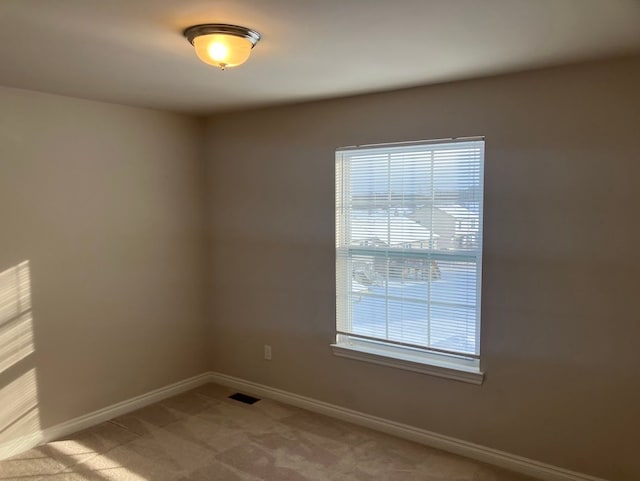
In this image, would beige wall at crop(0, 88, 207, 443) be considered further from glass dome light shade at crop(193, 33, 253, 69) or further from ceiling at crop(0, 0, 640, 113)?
glass dome light shade at crop(193, 33, 253, 69)

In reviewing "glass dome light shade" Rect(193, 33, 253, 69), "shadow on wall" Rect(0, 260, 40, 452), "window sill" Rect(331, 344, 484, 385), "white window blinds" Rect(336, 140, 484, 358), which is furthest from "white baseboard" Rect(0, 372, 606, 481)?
"glass dome light shade" Rect(193, 33, 253, 69)

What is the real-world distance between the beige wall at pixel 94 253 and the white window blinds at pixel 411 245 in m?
1.46

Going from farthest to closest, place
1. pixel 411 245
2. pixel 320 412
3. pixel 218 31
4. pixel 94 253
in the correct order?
pixel 320 412 < pixel 94 253 < pixel 411 245 < pixel 218 31

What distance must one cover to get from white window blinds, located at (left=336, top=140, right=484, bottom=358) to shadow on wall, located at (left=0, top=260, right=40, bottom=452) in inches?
83.6

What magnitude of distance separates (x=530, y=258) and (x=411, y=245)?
0.75 meters

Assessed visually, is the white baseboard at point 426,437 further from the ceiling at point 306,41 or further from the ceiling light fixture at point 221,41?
the ceiling light fixture at point 221,41

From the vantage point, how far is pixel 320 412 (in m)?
3.69

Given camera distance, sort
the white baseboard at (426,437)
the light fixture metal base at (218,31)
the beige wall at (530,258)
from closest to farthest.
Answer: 1. the light fixture metal base at (218,31)
2. the beige wall at (530,258)
3. the white baseboard at (426,437)

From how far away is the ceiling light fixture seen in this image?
1.98 meters

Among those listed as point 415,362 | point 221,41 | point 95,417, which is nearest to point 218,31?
point 221,41

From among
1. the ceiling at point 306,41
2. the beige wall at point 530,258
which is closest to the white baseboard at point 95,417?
the beige wall at point 530,258

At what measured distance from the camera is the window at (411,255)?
3.01 m

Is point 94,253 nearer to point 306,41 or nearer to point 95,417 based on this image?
point 95,417

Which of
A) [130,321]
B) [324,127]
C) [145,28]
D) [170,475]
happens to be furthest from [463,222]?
[130,321]
